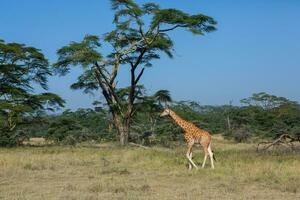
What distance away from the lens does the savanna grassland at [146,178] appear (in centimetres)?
983

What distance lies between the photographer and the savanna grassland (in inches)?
387

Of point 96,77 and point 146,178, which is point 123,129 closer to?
point 96,77

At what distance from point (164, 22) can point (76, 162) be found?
11.5m

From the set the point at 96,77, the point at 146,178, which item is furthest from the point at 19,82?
the point at 146,178

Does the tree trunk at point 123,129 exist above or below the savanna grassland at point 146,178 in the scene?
above

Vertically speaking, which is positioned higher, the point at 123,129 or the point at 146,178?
the point at 123,129

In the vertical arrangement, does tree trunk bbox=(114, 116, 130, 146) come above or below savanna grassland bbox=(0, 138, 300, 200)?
above

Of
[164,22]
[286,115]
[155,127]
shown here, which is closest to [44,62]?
[164,22]

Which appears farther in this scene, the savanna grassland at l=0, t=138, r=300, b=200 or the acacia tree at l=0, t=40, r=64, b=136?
the acacia tree at l=0, t=40, r=64, b=136

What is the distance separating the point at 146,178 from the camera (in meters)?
12.3

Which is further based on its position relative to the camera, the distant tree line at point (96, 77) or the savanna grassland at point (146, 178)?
the distant tree line at point (96, 77)

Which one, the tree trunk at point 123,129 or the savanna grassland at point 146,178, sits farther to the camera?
the tree trunk at point 123,129

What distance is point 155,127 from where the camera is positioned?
36906 millimetres

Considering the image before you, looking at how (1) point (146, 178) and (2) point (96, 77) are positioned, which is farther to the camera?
(2) point (96, 77)
